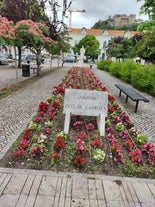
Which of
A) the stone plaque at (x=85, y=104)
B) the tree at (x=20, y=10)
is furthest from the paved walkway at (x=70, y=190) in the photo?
the tree at (x=20, y=10)

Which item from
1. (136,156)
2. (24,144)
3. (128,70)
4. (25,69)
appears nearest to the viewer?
(136,156)

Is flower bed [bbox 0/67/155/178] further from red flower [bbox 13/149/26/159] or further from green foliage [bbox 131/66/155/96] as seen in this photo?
green foliage [bbox 131/66/155/96]

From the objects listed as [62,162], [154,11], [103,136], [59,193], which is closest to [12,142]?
[62,162]

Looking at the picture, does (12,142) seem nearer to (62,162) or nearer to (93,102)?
(62,162)

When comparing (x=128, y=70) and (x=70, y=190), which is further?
(x=128, y=70)

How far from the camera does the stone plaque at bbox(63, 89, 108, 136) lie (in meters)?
3.87

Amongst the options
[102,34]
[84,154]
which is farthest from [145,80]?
[102,34]

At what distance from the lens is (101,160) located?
119 inches

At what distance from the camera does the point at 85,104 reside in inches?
153

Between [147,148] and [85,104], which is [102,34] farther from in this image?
[147,148]

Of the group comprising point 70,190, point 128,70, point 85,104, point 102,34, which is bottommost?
point 70,190

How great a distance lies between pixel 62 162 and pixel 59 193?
2.20 feet

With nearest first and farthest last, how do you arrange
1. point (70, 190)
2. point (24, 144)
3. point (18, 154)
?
1. point (70, 190)
2. point (18, 154)
3. point (24, 144)

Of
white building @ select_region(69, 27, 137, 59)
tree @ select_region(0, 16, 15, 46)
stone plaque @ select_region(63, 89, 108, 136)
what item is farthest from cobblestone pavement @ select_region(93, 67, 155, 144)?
white building @ select_region(69, 27, 137, 59)
